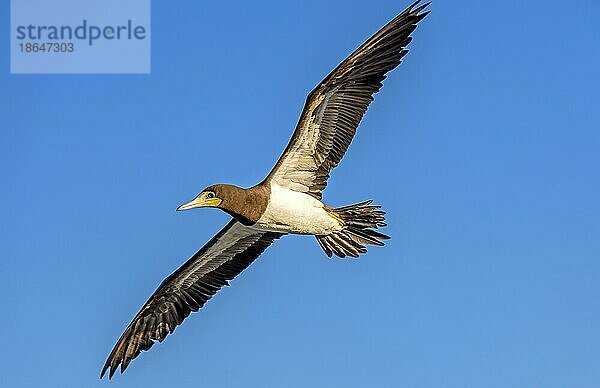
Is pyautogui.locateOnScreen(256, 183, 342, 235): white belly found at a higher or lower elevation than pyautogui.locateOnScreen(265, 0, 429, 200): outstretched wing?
lower

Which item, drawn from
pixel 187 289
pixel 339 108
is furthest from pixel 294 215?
pixel 187 289

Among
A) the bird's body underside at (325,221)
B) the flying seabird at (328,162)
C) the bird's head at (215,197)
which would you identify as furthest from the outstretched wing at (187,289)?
the bird's head at (215,197)

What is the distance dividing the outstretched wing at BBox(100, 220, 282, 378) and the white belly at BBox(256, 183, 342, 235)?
6.41 ft

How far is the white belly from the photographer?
17.7 meters

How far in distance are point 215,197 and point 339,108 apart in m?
2.79

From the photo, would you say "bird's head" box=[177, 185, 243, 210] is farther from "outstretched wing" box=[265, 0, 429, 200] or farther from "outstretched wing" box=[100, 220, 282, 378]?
"outstretched wing" box=[100, 220, 282, 378]

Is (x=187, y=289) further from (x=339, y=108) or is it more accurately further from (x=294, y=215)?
(x=339, y=108)

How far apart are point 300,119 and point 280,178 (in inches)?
41.7

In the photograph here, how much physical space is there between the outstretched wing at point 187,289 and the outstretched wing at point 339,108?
207 cm

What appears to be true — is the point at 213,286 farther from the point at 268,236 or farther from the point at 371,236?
the point at 371,236

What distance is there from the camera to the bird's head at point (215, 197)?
1695 cm

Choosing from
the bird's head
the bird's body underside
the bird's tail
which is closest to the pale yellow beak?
the bird's head

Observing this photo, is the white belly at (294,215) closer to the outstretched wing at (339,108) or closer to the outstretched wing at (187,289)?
the outstretched wing at (339,108)

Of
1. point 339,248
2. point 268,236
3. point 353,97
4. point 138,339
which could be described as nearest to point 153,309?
point 138,339
